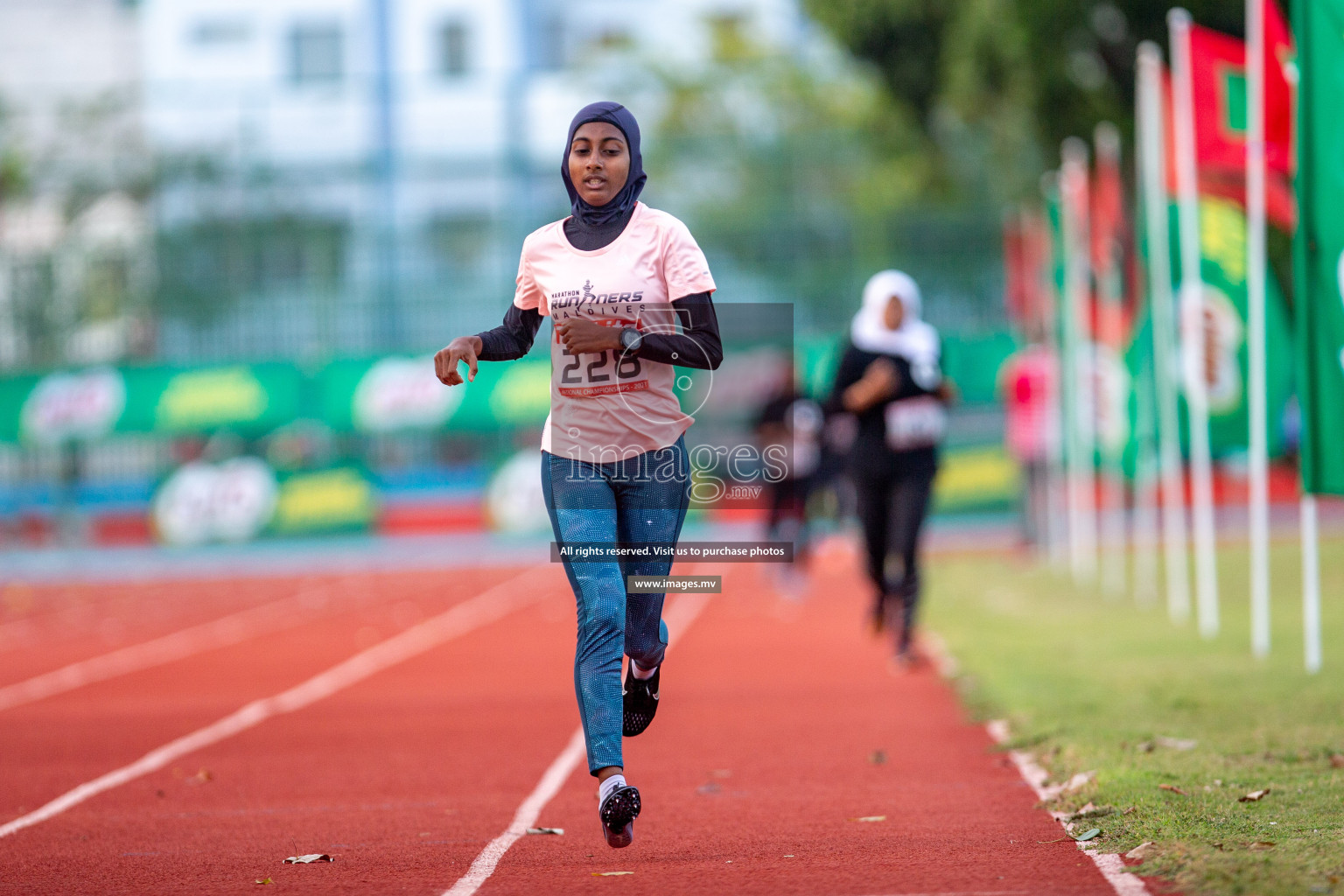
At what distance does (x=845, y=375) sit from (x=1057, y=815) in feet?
18.0

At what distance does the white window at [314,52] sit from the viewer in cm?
5347

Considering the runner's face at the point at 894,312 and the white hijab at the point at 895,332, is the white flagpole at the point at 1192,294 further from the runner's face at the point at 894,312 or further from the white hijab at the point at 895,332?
the runner's face at the point at 894,312

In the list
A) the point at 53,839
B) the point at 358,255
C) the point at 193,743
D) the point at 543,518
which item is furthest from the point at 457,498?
the point at 53,839

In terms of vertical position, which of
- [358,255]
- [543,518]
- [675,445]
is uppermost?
[358,255]

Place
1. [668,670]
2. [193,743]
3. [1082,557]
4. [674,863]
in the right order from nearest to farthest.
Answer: [674,863] → [193,743] → [668,670] → [1082,557]

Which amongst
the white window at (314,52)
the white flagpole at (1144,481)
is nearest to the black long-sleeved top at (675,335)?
the white flagpole at (1144,481)

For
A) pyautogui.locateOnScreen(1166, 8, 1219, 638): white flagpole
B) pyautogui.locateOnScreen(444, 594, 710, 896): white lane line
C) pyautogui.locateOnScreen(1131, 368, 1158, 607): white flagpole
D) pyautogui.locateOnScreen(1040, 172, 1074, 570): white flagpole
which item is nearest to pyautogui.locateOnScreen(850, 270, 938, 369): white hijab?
pyautogui.locateOnScreen(1166, 8, 1219, 638): white flagpole

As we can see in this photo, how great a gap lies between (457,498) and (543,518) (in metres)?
1.47

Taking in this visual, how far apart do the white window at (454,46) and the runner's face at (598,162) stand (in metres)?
48.6

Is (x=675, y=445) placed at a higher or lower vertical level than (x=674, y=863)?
higher

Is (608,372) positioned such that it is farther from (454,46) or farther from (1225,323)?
(454,46)

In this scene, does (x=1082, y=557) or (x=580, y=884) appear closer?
(x=580, y=884)

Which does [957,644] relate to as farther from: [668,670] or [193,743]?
[193,743]

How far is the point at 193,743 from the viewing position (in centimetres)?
942
